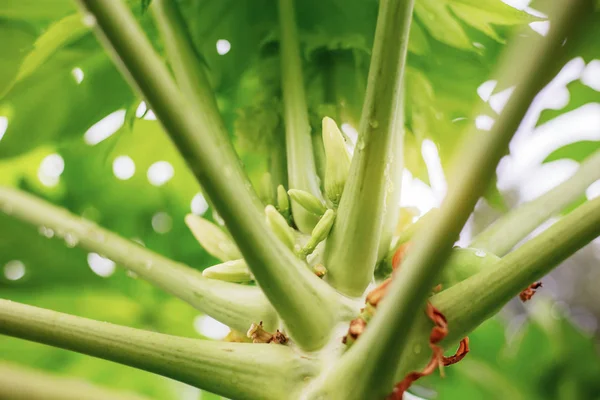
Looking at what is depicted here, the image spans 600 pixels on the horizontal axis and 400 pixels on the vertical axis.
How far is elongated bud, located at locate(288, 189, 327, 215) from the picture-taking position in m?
0.75

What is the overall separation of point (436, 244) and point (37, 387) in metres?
0.30

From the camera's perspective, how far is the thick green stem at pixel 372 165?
55 cm

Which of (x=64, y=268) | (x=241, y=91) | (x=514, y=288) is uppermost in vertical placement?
(x=241, y=91)

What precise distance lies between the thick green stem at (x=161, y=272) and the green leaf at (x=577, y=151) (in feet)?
2.40

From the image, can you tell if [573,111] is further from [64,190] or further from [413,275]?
[64,190]

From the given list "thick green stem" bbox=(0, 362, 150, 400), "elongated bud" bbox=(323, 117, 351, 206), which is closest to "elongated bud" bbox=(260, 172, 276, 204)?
"elongated bud" bbox=(323, 117, 351, 206)

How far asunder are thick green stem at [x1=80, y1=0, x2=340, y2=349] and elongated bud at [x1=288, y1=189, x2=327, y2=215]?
143mm

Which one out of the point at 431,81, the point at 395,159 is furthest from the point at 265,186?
the point at 431,81

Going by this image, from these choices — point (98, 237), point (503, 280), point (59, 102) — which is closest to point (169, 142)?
point (59, 102)

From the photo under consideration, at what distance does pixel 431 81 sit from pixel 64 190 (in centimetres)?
80

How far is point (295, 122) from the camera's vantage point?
863mm

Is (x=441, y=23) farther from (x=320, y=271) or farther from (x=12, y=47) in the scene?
(x=12, y=47)

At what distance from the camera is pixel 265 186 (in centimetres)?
88

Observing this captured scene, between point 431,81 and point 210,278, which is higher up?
point 431,81
